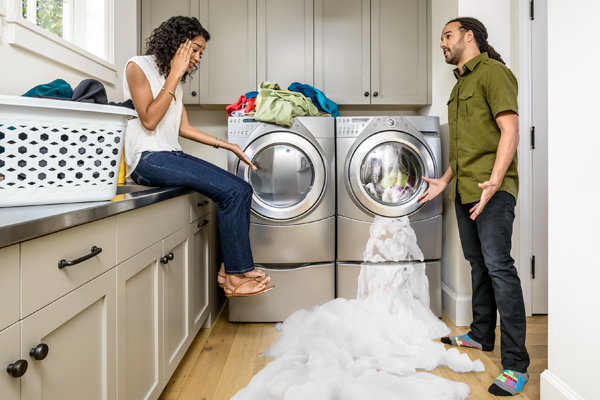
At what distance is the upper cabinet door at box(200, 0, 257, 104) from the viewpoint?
254 centimetres

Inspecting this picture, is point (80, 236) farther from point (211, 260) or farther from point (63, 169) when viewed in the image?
point (211, 260)

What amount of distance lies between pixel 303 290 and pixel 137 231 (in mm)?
1219

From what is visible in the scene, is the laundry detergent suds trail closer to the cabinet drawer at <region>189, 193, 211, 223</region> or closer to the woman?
the woman

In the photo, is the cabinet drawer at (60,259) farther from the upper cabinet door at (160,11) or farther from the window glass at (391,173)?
the upper cabinet door at (160,11)

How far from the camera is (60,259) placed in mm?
751

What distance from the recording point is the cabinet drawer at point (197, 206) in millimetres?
1702

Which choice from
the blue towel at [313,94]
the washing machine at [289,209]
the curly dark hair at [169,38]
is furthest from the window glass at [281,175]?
the curly dark hair at [169,38]

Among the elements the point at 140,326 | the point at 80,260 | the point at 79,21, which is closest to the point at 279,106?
the point at 79,21

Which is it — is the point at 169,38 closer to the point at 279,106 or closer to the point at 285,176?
the point at 279,106

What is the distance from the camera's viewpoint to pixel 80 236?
0.82 meters

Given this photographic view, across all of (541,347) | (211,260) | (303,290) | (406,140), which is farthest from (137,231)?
(541,347)

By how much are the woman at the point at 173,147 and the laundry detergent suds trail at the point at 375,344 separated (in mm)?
383
